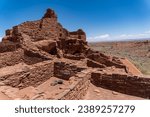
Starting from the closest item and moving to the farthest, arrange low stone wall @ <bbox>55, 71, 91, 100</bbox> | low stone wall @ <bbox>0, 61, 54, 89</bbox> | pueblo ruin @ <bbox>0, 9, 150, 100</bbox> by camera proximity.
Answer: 1. low stone wall @ <bbox>55, 71, 91, 100</bbox>
2. pueblo ruin @ <bbox>0, 9, 150, 100</bbox>
3. low stone wall @ <bbox>0, 61, 54, 89</bbox>

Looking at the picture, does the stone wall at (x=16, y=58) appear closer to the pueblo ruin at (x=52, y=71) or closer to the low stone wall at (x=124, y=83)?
the pueblo ruin at (x=52, y=71)

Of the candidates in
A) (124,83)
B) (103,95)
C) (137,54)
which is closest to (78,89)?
(103,95)

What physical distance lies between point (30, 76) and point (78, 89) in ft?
8.98

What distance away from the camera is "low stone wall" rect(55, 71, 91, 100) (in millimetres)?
5049

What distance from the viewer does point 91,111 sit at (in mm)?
4195

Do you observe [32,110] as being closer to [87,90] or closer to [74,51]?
[87,90]

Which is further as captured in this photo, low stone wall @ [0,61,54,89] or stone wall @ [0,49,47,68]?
stone wall @ [0,49,47,68]

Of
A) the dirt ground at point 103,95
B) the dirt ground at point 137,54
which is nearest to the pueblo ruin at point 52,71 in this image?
the dirt ground at point 103,95

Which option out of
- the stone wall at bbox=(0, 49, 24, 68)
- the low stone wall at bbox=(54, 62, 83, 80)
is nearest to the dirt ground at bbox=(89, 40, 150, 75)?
the low stone wall at bbox=(54, 62, 83, 80)

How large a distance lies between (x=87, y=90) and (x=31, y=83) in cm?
255

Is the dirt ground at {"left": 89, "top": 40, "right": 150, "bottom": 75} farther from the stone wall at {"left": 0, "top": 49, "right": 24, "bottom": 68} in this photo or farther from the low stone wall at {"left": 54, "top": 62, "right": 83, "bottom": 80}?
the stone wall at {"left": 0, "top": 49, "right": 24, "bottom": 68}

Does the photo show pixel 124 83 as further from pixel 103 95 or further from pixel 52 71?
pixel 52 71

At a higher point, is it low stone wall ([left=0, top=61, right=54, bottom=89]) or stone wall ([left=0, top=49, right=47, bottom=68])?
stone wall ([left=0, top=49, right=47, bottom=68])

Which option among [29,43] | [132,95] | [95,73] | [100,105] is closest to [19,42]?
[29,43]
